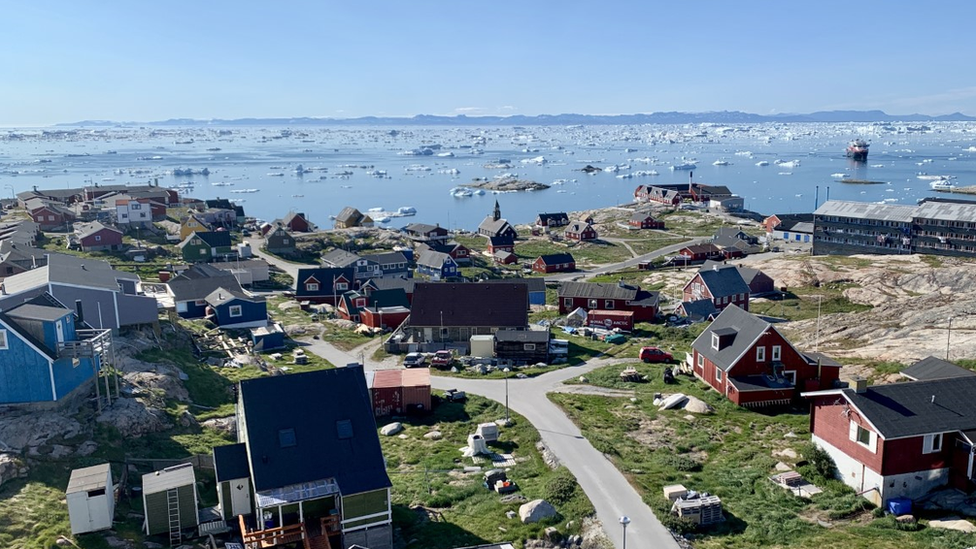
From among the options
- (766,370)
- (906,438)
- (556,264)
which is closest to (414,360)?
(766,370)

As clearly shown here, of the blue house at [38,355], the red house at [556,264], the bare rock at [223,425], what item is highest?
the blue house at [38,355]

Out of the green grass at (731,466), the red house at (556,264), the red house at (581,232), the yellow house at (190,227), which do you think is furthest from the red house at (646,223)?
the green grass at (731,466)

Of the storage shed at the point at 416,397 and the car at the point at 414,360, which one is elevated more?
the storage shed at the point at 416,397

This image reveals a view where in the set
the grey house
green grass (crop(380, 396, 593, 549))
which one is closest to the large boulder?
green grass (crop(380, 396, 593, 549))

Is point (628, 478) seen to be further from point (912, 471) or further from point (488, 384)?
point (488, 384)

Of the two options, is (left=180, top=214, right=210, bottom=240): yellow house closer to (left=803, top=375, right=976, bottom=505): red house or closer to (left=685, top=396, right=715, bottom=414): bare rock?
(left=685, top=396, right=715, bottom=414): bare rock

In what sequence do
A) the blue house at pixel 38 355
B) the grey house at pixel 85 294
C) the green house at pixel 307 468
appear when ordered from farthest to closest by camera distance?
the grey house at pixel 85 294 → the blue house at pixel 38 355 → the green house at pixel 307 468

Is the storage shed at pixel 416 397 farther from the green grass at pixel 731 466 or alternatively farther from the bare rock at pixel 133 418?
the bare rock at pixel 133 418
